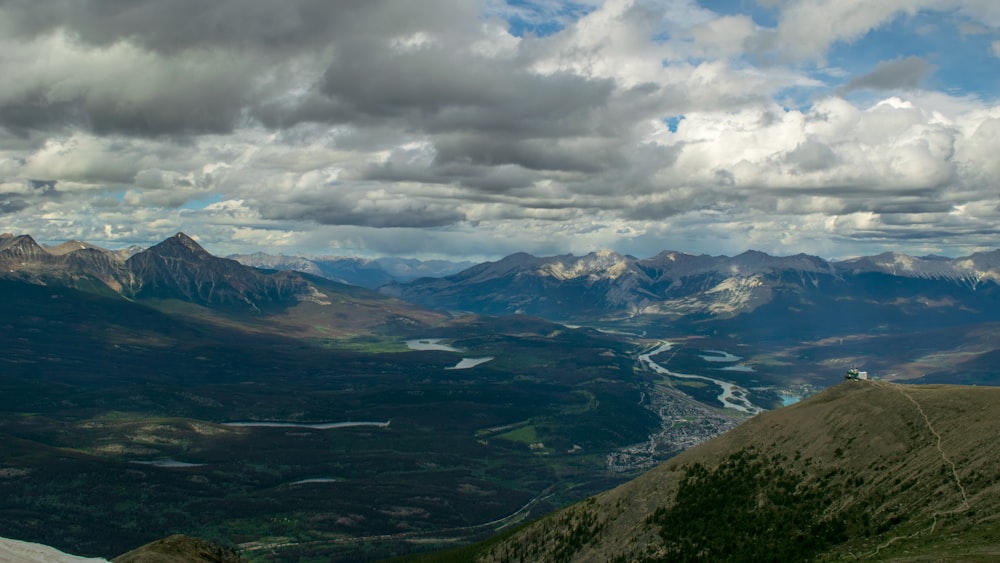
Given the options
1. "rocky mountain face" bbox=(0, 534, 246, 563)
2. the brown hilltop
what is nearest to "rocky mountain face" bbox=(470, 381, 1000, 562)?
the brown hilltop

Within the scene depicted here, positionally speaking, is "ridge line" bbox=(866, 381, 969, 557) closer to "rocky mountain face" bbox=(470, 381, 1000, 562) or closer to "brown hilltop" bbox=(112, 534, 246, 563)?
"rocky mountain face" bbox=(470, 381, 1000, 562)

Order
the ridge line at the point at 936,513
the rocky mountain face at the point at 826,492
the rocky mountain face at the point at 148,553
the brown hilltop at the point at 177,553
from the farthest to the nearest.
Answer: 1. the rocky mountain face at the point at 826,492
2. the ridge line at the point at 936,513
3. the brown hilltop at the point at 177,553
4. the rocky mountain face at the point at 148,553

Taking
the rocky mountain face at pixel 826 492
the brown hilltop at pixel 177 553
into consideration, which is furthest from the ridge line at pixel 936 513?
the brown hilltop at pixel 177 553

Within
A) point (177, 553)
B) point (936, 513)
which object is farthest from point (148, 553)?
point (936, 513)

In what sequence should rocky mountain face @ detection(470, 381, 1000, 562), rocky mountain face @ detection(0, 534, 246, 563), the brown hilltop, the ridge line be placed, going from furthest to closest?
rocky mountain face @ detection(470, 381, 1000, 562) < the ridge line < the brown hilltop < rocky mountain face @ detection(0, 534, 246, 563)

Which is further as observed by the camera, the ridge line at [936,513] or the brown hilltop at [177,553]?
the ridge line at [936,513]

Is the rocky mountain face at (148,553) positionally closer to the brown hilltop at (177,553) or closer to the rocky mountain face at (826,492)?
the brown hilltop at (177,553)

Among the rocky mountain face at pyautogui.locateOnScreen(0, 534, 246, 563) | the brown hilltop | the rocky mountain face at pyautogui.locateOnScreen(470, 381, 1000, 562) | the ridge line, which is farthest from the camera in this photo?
the rocky mountain face at pyautogui.locateOnScreen(470, 381, 1000, 562)

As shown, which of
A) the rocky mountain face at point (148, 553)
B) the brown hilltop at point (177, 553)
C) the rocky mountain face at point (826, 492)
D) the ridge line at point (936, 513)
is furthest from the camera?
the rocky mountain face at point (826, 492)
